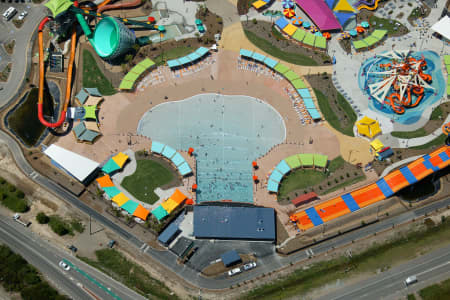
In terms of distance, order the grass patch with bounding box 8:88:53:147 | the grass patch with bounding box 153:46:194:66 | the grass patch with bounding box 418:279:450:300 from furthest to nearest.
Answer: the grass patch with bounding box 153:46:194:66, the grass patch with bounding box 8:88:53:147, the grass patch with bounding box 418:279:450:300

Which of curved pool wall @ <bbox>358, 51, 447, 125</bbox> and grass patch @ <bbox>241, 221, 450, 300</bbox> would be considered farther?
curved pool wall @ <bbox>358, 51, 447, 125</bbox>

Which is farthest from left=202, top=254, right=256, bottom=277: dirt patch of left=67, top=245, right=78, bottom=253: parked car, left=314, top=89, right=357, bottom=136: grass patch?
left=314, top=89, right=357, bottom=136: grass patch

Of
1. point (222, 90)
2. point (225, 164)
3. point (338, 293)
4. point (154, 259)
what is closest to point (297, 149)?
point (225, 164)

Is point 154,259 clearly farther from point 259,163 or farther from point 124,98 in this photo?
point 124,98

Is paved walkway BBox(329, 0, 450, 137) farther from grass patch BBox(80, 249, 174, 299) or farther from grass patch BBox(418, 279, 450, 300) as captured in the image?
grass patch BBox(80, 249, 174, 299)

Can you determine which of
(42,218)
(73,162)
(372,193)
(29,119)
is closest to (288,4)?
(372,193)

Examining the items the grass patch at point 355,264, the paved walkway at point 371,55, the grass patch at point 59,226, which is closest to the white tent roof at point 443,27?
the paved walkway at point 371,55

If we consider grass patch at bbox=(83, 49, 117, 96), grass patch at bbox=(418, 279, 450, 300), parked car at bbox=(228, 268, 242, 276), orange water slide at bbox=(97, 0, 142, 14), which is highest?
orange water slide at bbox=(97, 0, 142, 14)
